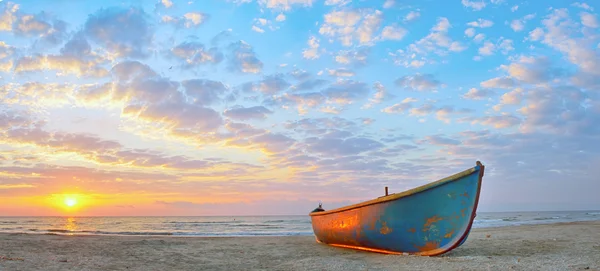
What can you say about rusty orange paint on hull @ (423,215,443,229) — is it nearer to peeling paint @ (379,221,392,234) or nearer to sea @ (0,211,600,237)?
peeling paint @ (379,221,392,234)

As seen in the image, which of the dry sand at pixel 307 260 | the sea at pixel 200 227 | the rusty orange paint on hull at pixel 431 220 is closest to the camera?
the dry sand at pixel 307 260

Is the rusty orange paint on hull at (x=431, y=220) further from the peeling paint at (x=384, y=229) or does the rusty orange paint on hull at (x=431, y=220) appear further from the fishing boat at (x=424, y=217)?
the peeling paint at (x=384, y=229)

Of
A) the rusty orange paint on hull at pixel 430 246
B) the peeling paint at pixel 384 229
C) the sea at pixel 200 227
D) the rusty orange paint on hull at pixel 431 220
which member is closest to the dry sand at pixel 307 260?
the rusty orange paint on hull at pixel 430 246

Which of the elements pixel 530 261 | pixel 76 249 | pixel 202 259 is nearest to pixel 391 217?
pixel 530 261

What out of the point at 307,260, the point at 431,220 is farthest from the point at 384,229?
the point at 307,260

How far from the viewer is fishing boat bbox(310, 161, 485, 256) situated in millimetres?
9039

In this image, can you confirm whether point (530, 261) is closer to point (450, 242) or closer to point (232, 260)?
point (450, 242)

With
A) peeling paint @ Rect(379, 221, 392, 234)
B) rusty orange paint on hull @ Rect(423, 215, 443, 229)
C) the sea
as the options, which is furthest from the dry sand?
the sea

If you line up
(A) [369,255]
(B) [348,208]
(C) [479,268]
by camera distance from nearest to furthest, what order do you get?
(C) [479,268], (A) [369,255], (B) [348,208]

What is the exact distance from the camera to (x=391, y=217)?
32.4 feet

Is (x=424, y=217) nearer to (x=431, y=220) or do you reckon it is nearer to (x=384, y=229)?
(x=431, y=220)

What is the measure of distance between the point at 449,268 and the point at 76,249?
1091cm

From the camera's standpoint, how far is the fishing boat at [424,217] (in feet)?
29.7

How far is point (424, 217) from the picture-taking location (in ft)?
30.8
